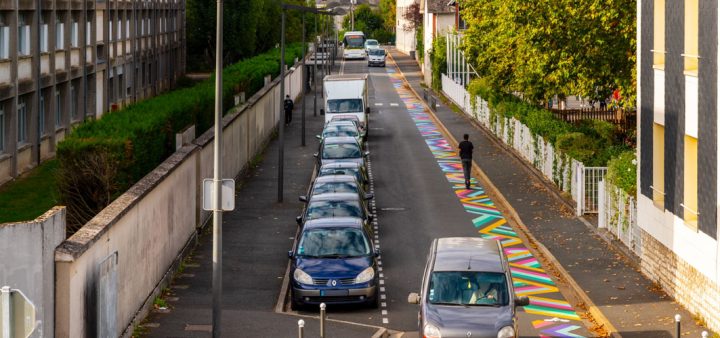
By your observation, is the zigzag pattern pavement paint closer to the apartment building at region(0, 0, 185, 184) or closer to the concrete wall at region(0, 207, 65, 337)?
the concrete wall at region(0, 207, 65, 337)

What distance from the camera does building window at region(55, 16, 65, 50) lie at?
51281mm

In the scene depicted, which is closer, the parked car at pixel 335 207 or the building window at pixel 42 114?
the parked car at pixel 335 207

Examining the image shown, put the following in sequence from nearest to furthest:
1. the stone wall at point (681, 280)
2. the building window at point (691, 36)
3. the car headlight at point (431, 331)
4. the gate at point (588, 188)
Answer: the car headlight at point (431, 331)
the stone wall at point (681, 280)
the building window at point (691, 36)
the gate at point (588, 188)

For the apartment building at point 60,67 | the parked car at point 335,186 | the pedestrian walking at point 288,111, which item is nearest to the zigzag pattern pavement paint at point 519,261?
the parked car at point 335,186

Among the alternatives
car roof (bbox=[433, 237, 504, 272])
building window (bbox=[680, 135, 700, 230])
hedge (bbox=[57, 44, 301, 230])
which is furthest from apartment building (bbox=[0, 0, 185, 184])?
building window (bbox=[680, 135, 700, 230])

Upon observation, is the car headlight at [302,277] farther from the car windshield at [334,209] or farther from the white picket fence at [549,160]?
the white picket fence at [549,160]

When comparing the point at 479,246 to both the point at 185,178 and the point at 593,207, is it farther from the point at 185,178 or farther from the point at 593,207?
the point at 593,207

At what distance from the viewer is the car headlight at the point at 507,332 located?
19.4m

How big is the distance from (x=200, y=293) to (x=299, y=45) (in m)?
86.2

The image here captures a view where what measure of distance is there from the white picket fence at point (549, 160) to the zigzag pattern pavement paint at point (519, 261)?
2309 millimetres

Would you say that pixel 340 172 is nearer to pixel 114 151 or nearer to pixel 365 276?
pixel 114 151

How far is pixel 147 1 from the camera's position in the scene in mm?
74500

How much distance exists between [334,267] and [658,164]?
23.9ft

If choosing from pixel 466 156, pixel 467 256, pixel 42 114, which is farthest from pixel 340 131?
pixel 467 256
